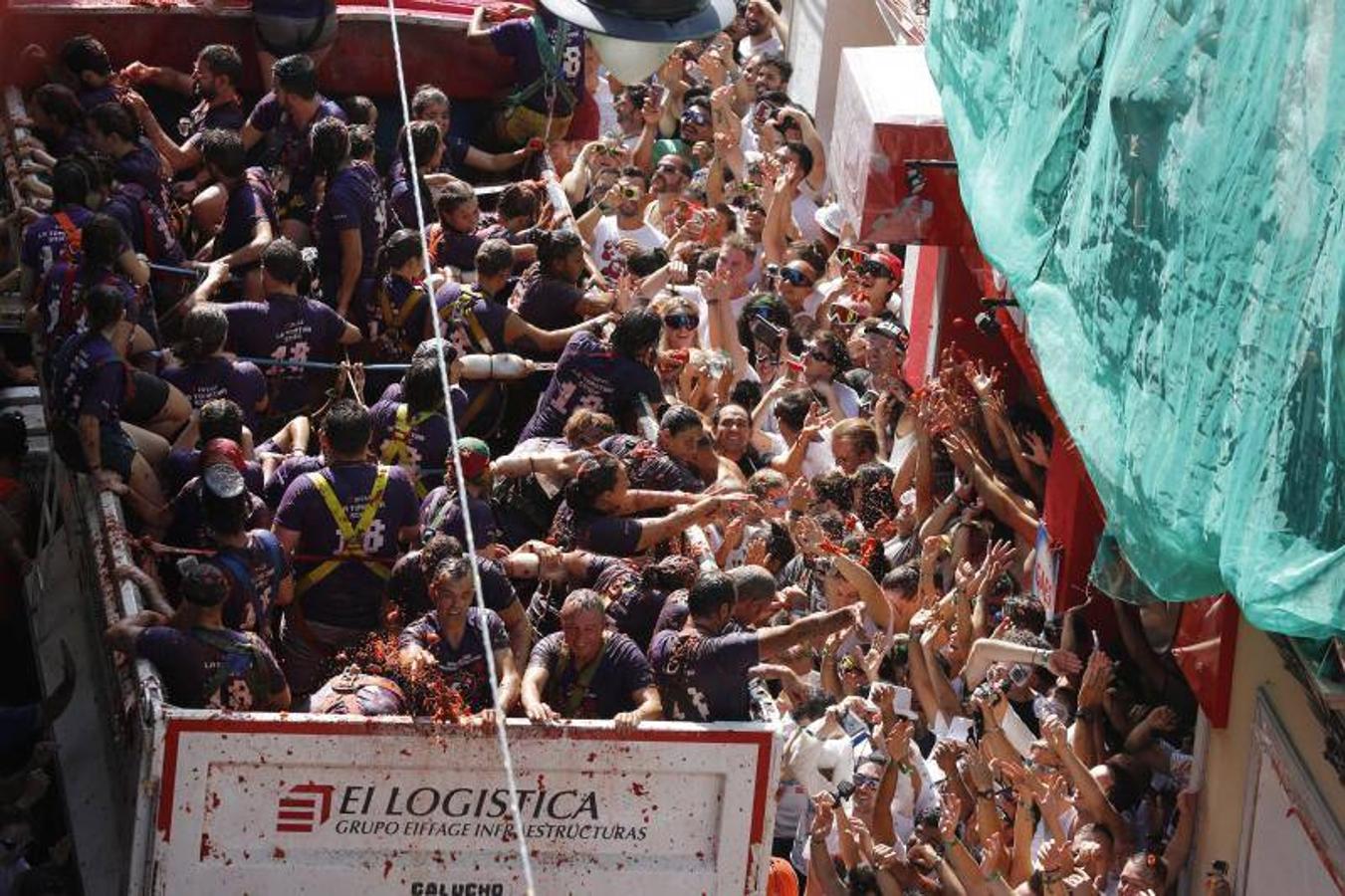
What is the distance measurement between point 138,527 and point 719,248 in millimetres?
5450

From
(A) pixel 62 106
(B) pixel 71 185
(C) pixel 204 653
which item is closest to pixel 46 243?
(B) pixel 71 185

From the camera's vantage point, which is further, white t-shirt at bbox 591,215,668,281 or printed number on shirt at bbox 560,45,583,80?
white t-shirt at bbox 591,215,668,281

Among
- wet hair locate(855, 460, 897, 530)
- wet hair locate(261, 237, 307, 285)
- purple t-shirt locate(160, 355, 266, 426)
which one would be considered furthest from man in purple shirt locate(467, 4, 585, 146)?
purple t-shirt locate(160, 355, 266, 426)

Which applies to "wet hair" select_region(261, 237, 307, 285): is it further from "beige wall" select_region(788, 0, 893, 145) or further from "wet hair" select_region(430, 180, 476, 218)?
"beige wall" select_region(788, 0, 893, 145)

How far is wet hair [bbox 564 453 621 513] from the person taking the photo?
33.6 feet

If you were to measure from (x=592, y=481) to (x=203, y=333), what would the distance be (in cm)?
190

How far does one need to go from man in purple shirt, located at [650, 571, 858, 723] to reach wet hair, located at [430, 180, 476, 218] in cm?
409

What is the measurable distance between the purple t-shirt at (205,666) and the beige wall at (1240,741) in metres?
3.51

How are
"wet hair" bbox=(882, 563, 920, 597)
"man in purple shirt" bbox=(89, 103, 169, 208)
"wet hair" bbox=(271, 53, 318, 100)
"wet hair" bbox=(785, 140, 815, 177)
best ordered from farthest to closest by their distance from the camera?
"wet hair" bbox=(785, 140, 815, 177)
"wet hair" bbox=(271, 53, 318, 100)
"man in purple shirt" bbox=(89, 103, 169, 208)
"wet hair" bbox=(882, 563, 920, 597)

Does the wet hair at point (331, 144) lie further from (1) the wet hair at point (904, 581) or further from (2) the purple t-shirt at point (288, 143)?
(1) the wet hair at point (904, 581)

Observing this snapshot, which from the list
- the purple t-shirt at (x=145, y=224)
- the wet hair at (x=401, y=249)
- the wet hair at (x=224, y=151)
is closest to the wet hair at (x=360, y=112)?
the wet hair at (x=224, y=151)

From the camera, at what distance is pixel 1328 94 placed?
7164mm

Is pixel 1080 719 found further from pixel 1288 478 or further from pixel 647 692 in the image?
pixel 1288 478

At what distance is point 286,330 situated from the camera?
38.2 feet
